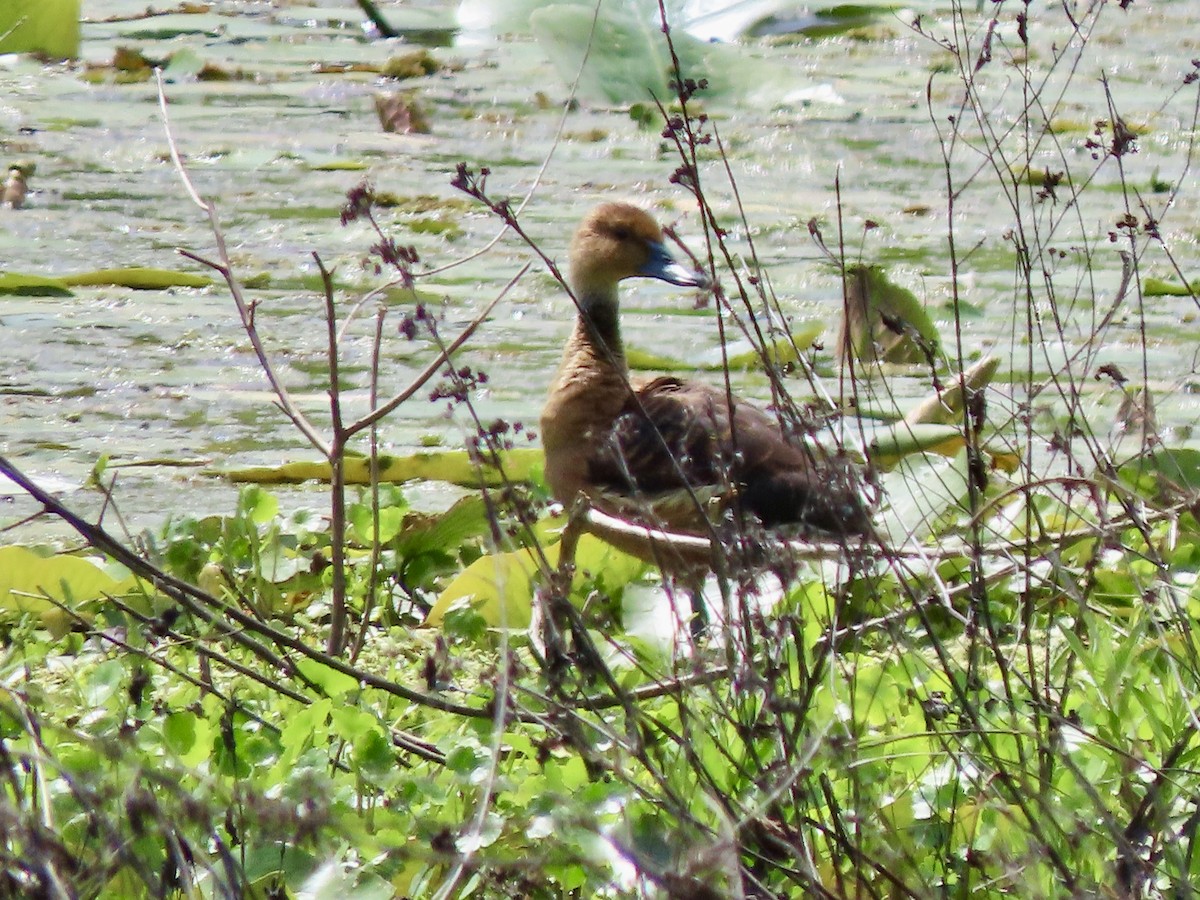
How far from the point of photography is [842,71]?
30.3 ft

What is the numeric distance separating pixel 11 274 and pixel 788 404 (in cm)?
387

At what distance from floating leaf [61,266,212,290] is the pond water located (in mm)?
40

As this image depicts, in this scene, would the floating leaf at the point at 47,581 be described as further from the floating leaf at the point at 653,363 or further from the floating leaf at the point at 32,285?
the floating leaf at the point at 32,285

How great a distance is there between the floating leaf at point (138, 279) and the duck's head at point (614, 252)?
1.45 m

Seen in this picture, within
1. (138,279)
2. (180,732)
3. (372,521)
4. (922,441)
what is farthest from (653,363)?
(180,732)

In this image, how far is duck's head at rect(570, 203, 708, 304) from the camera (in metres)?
4.73

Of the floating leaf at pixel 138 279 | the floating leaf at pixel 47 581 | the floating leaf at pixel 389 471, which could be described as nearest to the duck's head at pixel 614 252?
the floating leaf at pixel 389 471


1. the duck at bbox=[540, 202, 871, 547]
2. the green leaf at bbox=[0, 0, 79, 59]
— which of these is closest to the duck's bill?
the duck at bbox=[540, 202, 871, 547]

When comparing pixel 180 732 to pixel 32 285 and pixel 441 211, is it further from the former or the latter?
pixel 441 211

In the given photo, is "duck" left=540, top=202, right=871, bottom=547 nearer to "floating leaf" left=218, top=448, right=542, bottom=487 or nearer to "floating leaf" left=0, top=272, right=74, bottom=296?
"floating leaf" left=218, top=448, right=542, bottom=487

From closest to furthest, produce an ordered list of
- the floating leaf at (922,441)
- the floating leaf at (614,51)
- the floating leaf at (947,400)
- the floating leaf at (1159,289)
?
1. the floating leaf at (922,441)
2. the floating leaf at (947,400)
3. the floating leaf at (1159,289)
4. the floating leaf at (614,51)

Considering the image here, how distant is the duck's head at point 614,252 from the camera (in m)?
4.73

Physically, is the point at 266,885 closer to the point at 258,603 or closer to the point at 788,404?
the point at 788,404

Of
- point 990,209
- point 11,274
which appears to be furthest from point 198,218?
point 990,209
